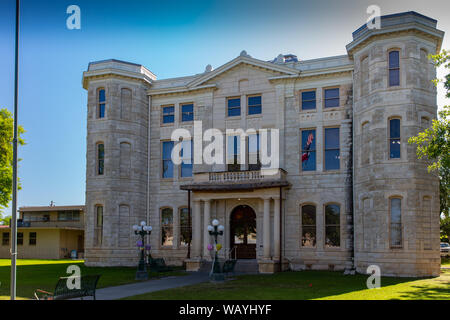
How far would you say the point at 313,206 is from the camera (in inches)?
1152

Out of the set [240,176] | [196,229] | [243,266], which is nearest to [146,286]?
[243,266]

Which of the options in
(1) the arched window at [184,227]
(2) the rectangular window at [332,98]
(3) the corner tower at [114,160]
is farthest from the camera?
(1) the arched window at [184,227]

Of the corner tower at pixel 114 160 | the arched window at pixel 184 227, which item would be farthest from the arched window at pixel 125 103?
the arched window at pixel 184 227

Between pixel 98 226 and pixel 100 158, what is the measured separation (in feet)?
15.2

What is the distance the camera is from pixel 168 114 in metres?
34.2

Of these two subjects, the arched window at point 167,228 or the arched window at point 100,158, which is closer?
the arched window at point 100,158

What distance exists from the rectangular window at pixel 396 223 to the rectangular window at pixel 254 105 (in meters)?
10.6

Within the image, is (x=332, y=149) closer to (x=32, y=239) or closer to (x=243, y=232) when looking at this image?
(x=243, y=232)

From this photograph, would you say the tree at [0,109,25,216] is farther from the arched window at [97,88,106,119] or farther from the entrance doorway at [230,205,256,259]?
the entrance doorway at [230,205,256,259]

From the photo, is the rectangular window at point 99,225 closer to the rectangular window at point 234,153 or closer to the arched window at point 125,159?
the arched window at point 125,159


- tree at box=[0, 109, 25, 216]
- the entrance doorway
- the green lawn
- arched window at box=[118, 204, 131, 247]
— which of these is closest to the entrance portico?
the entrance doorway

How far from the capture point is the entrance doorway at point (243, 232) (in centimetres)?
3044
